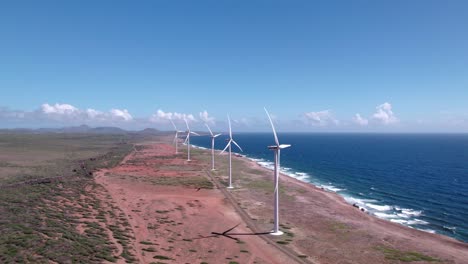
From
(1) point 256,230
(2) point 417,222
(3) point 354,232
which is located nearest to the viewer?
(1) point 256,230

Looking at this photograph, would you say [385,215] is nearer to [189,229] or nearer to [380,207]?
[380,207]

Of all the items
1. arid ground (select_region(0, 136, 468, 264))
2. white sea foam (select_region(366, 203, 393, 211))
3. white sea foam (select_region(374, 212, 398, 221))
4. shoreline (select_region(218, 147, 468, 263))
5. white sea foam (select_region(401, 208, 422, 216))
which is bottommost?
white sea foam (select_region(401, 208, 422, 216))

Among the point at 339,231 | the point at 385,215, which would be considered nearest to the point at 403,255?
the point at 339,231

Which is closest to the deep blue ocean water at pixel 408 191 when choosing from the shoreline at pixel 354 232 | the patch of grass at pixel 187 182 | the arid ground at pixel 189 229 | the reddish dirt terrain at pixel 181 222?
the shoreline at pixel 354 232

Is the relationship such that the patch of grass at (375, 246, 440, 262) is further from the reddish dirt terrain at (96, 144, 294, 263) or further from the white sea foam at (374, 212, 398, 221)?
the white sea foam at (374, 212, 398, 221)

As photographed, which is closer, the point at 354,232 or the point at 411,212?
the point at 354,232

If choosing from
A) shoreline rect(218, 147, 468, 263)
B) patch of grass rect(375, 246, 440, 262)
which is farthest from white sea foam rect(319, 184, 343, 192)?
patch of grass rect(375, 246, 440, 262)

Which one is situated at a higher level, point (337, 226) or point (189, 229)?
point (189, 229)

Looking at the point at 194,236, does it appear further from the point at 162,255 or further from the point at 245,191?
the point at 245,191
